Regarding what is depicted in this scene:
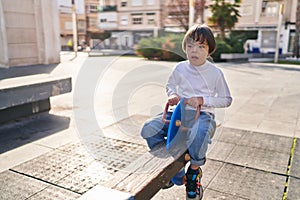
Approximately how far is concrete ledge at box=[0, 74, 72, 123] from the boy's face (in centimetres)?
318

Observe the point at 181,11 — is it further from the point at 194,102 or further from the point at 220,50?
the point at 194,102

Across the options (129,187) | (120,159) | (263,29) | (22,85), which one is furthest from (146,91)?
(263,29)

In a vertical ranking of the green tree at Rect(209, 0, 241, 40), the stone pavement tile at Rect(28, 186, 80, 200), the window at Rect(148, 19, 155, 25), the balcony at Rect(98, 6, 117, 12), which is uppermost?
the balcony at Rect(98, 6, 117, 12)

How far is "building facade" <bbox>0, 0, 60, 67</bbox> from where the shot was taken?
8172mm

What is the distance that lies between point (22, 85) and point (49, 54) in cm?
572

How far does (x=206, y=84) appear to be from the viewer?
224cm

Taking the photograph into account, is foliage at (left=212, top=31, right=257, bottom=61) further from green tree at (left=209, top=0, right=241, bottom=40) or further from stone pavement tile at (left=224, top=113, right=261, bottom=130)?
stone pavement tile at (left=224, top=113, right=261, bottom=130)

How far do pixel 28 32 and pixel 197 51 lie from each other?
8.31 m

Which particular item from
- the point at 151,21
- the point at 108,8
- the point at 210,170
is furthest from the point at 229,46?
the point at 108,8

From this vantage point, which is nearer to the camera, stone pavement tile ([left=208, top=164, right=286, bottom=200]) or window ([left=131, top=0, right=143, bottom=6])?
stone pavement tile ([left=208, top=164, right=286, bottom=200])

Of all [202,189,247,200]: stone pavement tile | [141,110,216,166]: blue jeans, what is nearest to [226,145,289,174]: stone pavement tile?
[202,189,247,200]: stone pavement tile

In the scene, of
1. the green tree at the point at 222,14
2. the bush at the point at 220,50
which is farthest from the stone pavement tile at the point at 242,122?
the green tree at the point at 222,14

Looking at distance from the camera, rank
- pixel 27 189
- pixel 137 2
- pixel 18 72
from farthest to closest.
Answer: pixel 137 2
pixel 18 72
pixel 27 189

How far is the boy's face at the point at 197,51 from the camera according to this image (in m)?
2.15
